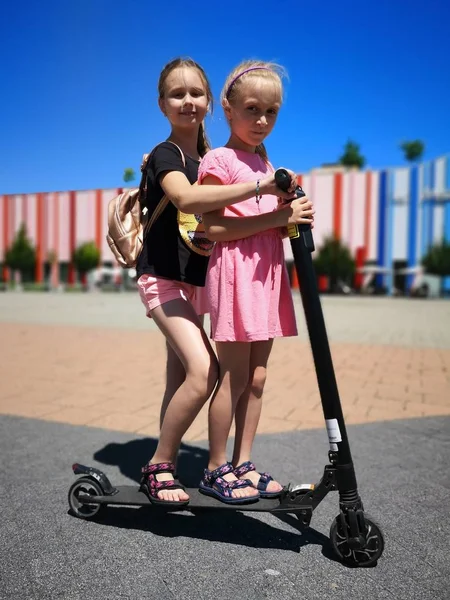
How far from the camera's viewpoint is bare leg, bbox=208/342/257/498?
2318mm

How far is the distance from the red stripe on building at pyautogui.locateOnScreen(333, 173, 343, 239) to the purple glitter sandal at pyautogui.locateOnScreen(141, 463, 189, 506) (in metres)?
40.5

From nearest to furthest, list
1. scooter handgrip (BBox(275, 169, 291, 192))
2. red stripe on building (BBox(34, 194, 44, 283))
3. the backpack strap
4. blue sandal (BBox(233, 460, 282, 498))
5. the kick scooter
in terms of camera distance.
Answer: scooter handgrip (BBox(275, 169, 291, 192)) < the kick scooter < blue sandal (BBox(233, 460, 282, 498)) < the backpack strap < red stripe on building (BBox(34, 194, 44, 283))

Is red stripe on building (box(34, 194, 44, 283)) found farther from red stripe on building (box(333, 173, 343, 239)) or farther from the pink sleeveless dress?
the pink sleeveless dress

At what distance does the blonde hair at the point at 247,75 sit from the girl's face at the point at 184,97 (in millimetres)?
152

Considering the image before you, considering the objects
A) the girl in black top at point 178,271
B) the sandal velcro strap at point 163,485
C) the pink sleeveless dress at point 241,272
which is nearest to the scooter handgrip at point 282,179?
the pink sleeveless dress at point 241,272

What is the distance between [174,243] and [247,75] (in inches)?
29.6

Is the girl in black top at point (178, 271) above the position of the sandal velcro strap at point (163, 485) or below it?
above

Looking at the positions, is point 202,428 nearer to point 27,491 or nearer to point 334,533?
point 27,491

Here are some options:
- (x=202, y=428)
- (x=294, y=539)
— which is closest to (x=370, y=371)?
(x=202, y=428)

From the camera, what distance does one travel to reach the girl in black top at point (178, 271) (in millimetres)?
2348

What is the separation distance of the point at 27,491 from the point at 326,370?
1.66 metres

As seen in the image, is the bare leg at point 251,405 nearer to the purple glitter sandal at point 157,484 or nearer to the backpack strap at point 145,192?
the purple glitter sandal at point 157,484

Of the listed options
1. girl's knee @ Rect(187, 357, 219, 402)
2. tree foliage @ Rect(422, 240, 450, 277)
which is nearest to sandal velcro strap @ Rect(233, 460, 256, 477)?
girl's knee @ Rect(187, 357, 219, 402)

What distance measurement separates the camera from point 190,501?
7.45ft
